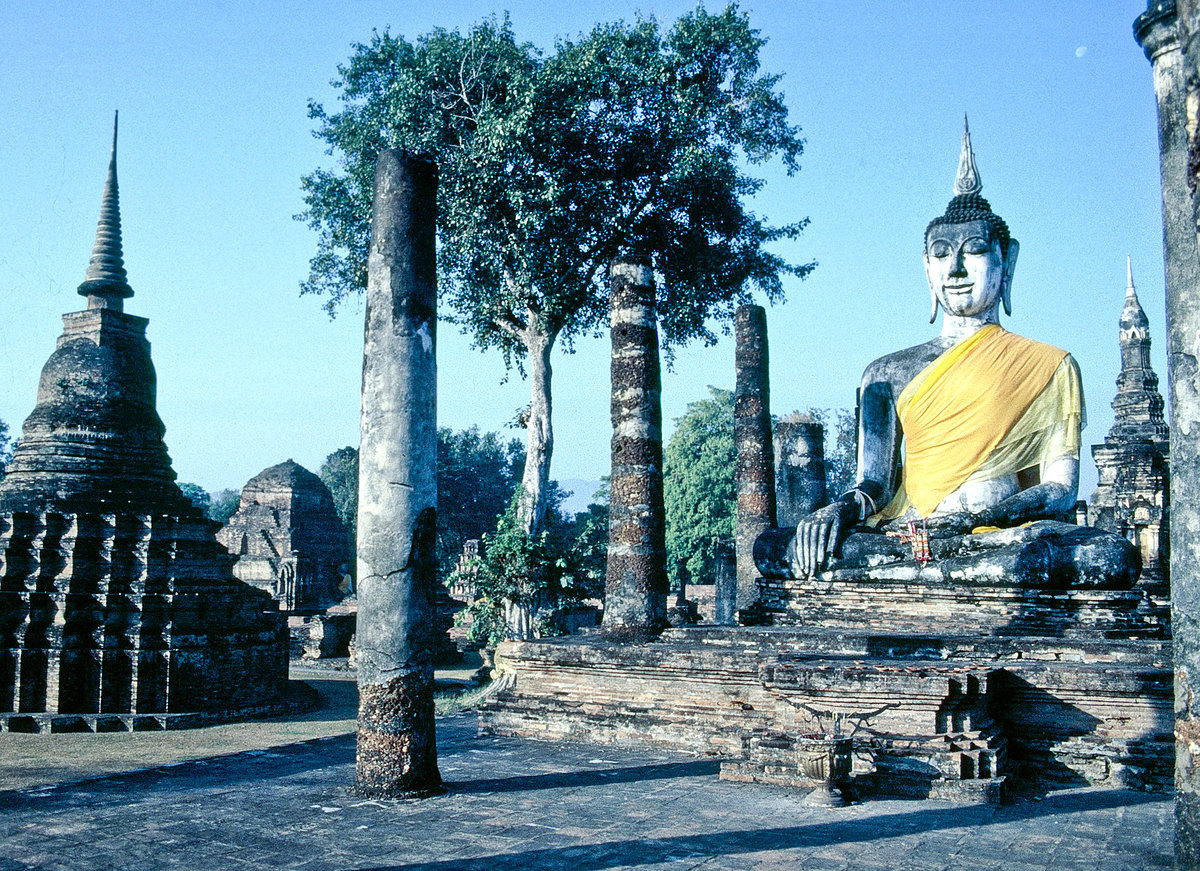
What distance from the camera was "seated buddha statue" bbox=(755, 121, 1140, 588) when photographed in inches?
351

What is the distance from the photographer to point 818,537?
980cm

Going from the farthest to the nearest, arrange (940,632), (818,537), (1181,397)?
(818,537), (940,632), (1181,397)

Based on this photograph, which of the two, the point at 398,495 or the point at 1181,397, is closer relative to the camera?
the point at 1181,397

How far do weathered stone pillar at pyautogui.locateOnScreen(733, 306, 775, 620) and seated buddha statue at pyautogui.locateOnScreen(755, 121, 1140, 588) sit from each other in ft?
8.24

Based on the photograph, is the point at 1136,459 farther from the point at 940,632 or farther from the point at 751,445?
the point at 940,632

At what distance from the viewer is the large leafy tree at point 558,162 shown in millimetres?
17359

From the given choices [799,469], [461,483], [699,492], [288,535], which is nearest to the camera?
[799,469]

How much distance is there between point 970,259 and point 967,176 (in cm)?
114

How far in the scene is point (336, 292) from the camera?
2062 centimetres

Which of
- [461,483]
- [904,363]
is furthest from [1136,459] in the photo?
[461,483]

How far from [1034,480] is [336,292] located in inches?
566

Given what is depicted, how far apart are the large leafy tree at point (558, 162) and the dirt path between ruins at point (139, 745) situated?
5.27m

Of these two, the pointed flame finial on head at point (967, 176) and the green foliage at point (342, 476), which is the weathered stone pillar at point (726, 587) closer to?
the pointed flame finial on head at point (967, 176)

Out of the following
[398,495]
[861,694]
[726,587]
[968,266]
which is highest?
[968,266]
